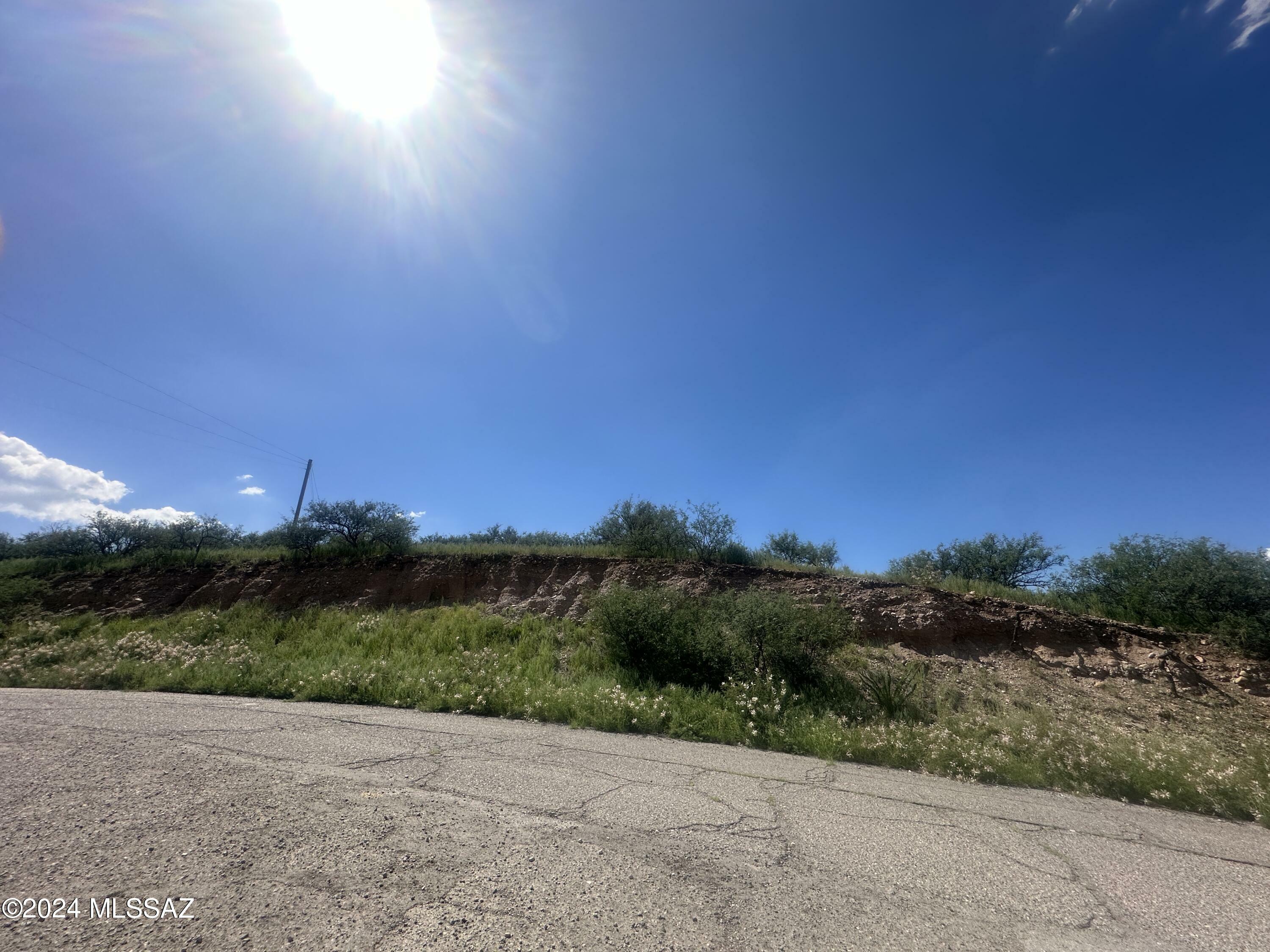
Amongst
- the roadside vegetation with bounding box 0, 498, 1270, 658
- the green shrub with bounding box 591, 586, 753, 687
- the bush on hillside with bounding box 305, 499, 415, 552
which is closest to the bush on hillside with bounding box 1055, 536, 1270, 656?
the roadside vegetation with bounding box 0, 498, 1270, 658

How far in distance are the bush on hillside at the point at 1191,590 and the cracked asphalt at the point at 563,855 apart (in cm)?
725

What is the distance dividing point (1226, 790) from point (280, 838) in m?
10.2

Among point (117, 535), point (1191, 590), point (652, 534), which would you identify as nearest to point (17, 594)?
point (117, 535)

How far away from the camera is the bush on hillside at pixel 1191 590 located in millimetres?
10680

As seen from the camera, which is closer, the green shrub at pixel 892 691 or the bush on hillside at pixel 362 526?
the green shrub at pixel 892 691

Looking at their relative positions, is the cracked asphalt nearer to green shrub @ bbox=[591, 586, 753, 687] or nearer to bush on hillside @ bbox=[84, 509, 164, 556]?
green shrub @ bbox=[591, 586, 753, 687]

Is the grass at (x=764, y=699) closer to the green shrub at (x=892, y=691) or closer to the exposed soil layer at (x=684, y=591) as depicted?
the green shrub at (x=892, y=691)

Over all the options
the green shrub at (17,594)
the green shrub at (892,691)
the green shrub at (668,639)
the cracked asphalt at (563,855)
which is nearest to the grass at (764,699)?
the green shrub at (892,691)

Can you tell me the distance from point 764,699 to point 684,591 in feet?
20.8

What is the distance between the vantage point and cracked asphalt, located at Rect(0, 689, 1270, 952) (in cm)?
270

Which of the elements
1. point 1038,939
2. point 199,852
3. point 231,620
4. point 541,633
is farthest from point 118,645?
point 1038,939

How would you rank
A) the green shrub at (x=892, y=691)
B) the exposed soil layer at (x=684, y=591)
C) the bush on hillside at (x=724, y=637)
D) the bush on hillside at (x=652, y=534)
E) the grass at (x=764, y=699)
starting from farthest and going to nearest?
the bush on hillside at (x=652, y=534) → the exposed soil layer at (x=684, y=591) → the bush on hillside at (x=724, y=637) → the green shrub at (x=892, y=691) → the grass at (x=764, y=699)

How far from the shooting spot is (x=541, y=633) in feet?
48.8

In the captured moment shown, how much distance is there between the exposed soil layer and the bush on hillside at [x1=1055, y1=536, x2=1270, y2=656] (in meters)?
0.64
